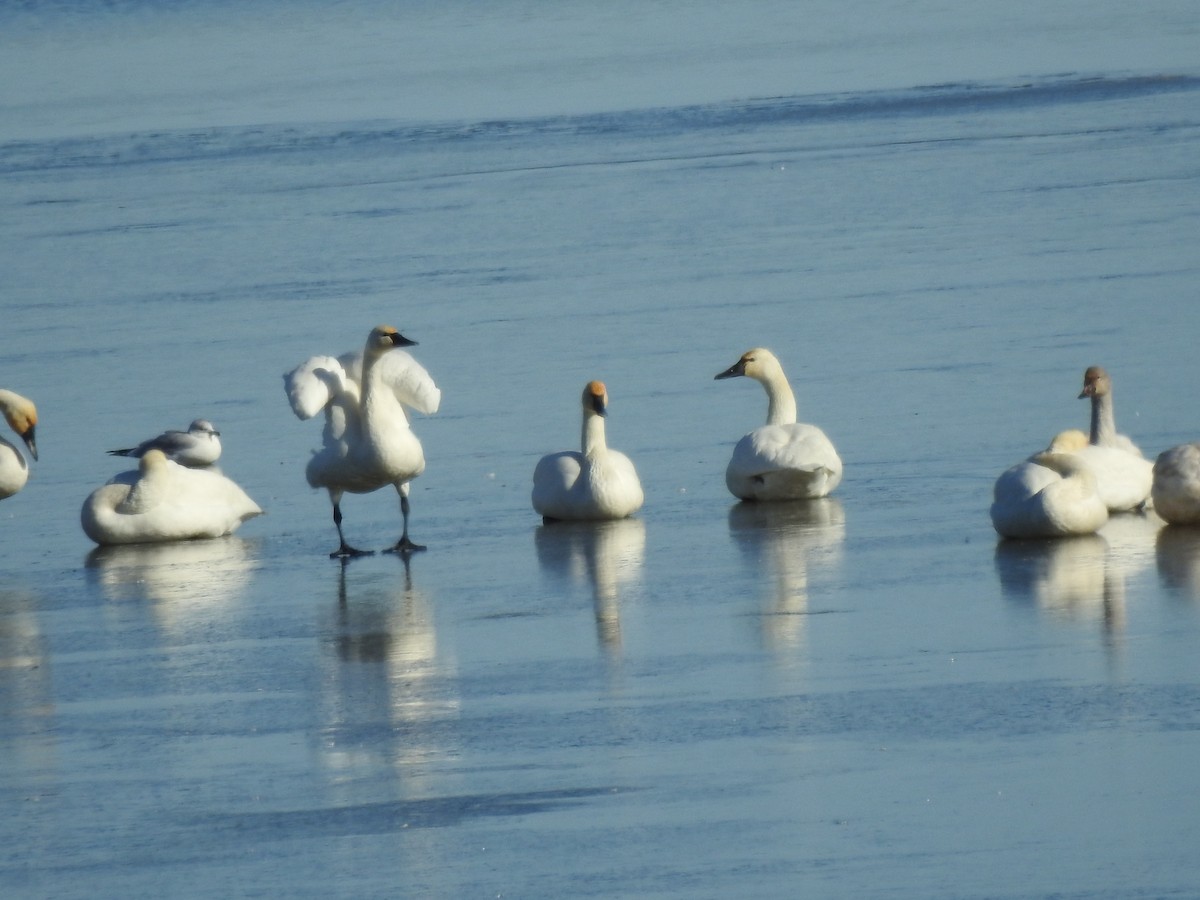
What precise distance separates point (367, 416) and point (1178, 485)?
12.9 feet

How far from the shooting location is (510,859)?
6.68m

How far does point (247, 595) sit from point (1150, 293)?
8.59m

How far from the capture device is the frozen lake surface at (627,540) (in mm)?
6922

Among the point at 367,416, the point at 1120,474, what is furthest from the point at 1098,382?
the point at 367,416

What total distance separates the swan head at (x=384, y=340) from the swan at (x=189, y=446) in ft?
5.74

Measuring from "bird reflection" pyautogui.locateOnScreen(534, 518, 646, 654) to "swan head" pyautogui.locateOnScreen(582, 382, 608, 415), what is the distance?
0.60 m

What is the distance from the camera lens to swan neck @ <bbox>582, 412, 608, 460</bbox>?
12.2m

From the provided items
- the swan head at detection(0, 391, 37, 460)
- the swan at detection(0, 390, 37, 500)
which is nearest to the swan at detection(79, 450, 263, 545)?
the swan at detection(0, 390, 37, 500)

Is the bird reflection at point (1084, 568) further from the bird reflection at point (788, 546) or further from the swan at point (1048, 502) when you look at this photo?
the bird reflection at point (788, 546)

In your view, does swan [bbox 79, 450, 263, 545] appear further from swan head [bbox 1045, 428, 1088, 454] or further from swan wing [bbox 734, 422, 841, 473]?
swan head [bbox 1045, 428, 1088, 454]

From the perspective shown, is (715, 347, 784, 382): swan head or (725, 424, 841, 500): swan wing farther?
(715, 347, 784, 382): swan head

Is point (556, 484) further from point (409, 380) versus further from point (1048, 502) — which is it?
point (1048, 502)

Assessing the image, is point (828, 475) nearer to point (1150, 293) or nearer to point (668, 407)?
point (668, 407)

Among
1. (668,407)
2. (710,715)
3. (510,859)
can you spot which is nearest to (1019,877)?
(510,859)
